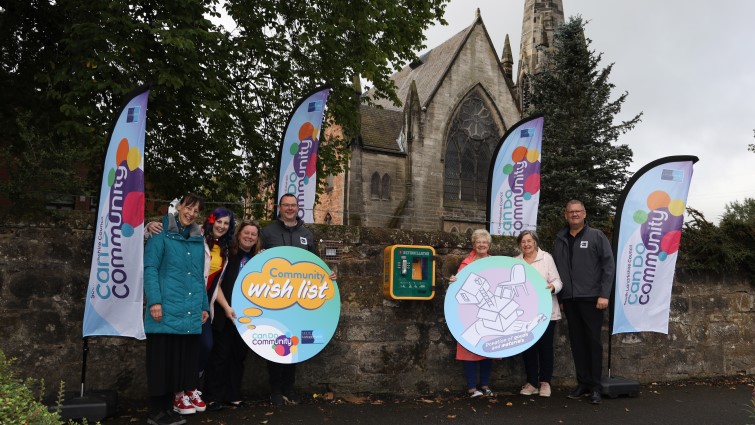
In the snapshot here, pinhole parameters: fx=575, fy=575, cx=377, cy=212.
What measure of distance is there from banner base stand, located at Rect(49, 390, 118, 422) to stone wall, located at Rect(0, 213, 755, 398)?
1.65ft

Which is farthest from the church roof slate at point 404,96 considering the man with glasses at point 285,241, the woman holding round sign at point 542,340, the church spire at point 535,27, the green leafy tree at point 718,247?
the man with glasses at point 285,241

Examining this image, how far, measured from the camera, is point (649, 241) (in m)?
6.43

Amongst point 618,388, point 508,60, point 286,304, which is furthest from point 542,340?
point 508,60

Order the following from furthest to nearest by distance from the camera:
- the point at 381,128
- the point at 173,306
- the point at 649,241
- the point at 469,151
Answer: the point at 381,128, the point at 469,151, the point at 649,241, the point at 173,306

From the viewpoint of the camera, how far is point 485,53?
31.9 metres

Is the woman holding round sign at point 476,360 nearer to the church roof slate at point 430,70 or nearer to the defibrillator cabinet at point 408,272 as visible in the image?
the defibrillator cabinet at point 408,272

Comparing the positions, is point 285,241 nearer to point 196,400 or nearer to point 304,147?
point 196,400

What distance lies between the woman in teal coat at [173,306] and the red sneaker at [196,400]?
0.15m

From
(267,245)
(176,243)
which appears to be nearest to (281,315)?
(267,245)

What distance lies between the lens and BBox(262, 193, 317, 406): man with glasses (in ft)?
17.3

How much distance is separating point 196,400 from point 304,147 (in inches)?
203

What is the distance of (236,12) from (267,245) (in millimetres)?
7864

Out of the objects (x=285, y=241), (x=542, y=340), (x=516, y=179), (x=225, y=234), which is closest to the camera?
(x=225, y=234)

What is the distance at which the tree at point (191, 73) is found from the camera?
30.8 feet
